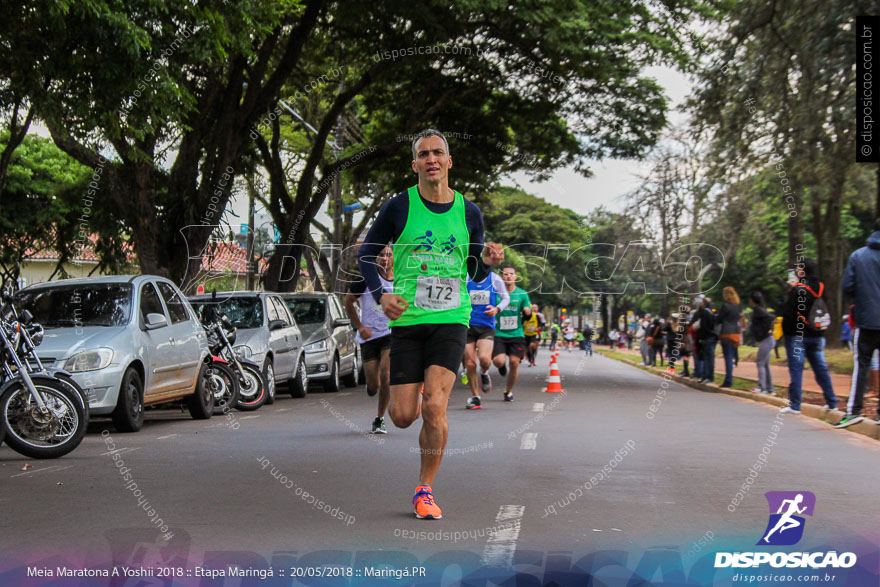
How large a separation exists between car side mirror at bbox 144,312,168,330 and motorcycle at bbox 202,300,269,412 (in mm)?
2168

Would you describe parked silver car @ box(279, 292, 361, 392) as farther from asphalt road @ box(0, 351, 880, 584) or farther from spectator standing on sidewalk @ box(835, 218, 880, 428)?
spectator standing on sidewalk @ box(835, 218, 880, 428)

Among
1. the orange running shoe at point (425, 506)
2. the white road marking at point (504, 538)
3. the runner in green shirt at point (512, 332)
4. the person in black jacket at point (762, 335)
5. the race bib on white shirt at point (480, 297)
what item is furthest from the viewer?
the person in black jacket at point (762, 335)

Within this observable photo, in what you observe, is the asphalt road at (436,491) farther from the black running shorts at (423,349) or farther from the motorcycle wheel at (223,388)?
the motorcycle wheel at (223,388)

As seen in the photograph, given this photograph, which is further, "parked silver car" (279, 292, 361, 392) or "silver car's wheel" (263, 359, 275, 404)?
"parked silver car" (279, 292, 361, 392)

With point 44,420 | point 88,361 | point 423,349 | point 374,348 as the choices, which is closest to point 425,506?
point 423,349

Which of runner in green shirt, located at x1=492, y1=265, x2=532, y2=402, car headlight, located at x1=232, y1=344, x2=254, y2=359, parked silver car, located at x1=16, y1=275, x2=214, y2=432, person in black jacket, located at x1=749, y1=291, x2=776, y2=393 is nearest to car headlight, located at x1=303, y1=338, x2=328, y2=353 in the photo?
car headlight, located at x1=232, y1=344, x2=254, y2=359

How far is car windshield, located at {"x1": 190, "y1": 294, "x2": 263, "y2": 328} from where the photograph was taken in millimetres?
15711

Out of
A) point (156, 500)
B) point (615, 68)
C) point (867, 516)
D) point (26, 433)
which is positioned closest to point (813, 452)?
point (867, 516)

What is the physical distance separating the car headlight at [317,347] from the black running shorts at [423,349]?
38.8ft

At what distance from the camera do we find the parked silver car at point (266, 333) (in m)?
15.0

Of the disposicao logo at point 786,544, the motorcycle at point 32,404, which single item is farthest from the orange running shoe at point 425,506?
the motorcycle at point 32,404

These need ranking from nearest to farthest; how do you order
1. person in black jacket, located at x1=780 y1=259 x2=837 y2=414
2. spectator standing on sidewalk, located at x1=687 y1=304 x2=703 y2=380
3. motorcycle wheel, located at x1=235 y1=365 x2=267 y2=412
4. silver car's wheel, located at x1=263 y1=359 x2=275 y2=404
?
1. person in black jacket, located at x1=780 y1=259 x2=837 y2=414
2. motorcycle wheel, located at x1=235 y1=365 x2=267 y2=412
3. silver car's wheel, located at x1=263 y1=359 x2=275 y2=404
4. spectator standing on sidewalk, located at x1=687 y1=304 x2=703 y2=380

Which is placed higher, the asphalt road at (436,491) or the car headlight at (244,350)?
the car headlight at (244,350)

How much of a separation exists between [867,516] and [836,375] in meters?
16.8
